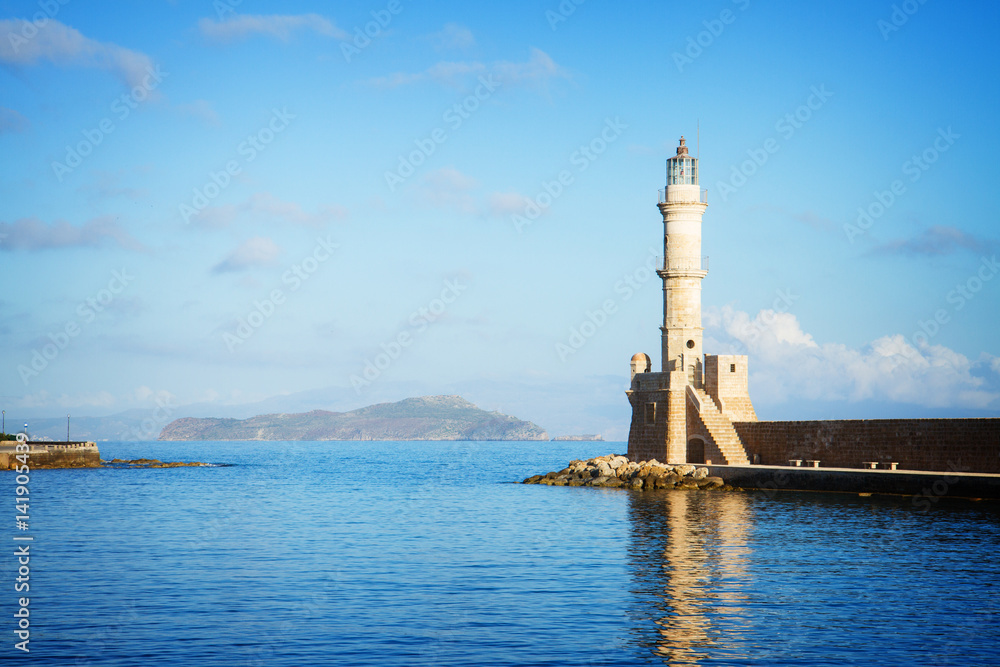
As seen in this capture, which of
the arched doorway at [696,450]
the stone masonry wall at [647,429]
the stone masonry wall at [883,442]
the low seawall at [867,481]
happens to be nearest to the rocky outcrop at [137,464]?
the stone masonry wall at [647,429]

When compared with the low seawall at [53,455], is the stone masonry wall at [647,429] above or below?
above

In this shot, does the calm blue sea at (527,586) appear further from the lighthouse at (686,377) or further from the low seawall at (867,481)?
the lighthouse at (686,377)

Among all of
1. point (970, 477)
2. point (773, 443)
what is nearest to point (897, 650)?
point (970, 477)

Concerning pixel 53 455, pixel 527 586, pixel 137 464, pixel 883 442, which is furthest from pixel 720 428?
pixel 137 464

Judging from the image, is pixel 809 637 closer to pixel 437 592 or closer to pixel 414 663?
pixel 414 663

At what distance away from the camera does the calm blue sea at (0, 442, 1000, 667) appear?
14.2m

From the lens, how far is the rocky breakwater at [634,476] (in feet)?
136

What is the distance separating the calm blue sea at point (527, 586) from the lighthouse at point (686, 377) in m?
6.53

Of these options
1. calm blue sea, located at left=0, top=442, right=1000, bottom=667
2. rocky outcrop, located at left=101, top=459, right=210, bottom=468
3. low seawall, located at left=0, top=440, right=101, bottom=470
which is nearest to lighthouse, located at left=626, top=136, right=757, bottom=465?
calm blue sea, located at left=0, top=442, right=1000, bottom=667

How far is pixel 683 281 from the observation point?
43375mm

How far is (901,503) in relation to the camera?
32844mm

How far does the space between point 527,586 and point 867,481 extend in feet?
66.6

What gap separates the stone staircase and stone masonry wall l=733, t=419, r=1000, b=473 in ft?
1.92

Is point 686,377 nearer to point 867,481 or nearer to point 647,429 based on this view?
point 647,429
